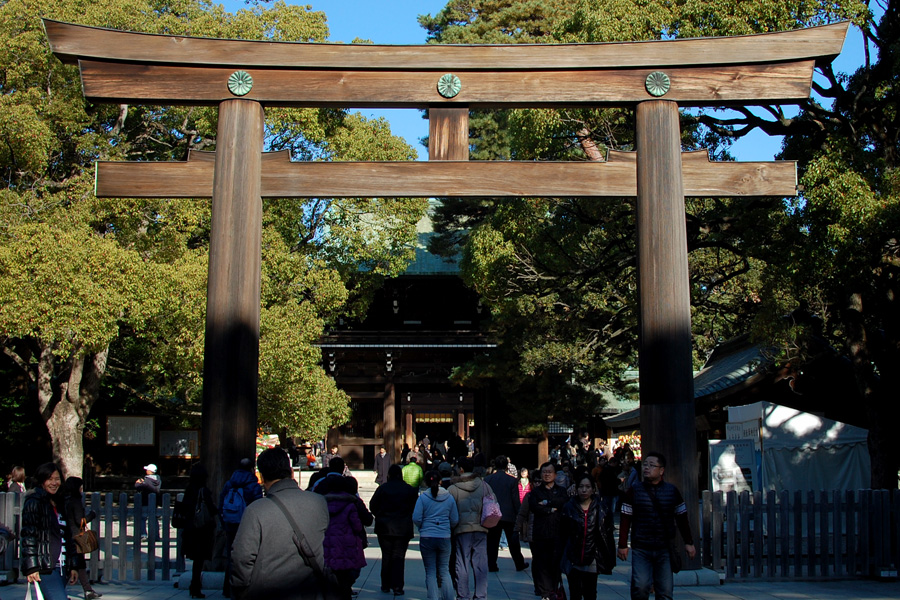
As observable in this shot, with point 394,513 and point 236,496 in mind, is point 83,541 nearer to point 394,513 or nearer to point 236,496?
point 236,496

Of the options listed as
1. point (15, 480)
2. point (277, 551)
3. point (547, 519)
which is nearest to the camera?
point (277, 551)

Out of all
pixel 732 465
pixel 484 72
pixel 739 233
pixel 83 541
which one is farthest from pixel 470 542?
pixel 739 233

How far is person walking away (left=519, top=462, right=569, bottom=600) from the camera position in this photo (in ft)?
26.5

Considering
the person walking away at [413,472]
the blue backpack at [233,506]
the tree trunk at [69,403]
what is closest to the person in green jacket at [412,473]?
the person walking away at [413,472]

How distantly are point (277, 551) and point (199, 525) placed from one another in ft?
16.0

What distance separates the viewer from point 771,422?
43.9 ft

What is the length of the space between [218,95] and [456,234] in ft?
76.2

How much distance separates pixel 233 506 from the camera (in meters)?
7.92

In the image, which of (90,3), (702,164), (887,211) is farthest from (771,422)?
(90,3)

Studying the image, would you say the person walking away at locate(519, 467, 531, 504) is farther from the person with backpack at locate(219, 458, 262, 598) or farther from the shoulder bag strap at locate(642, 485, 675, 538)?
the shoulder bag strap at locate(642, 485, 675, 538)

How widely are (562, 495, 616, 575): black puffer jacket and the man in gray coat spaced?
10.6ft

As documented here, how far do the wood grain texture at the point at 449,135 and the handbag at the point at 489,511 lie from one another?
3.65m

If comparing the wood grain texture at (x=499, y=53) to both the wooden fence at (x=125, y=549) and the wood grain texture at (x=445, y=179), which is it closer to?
the wood grain texture at (x=445, y=179)

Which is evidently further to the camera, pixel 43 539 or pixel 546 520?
pixel 546 520
